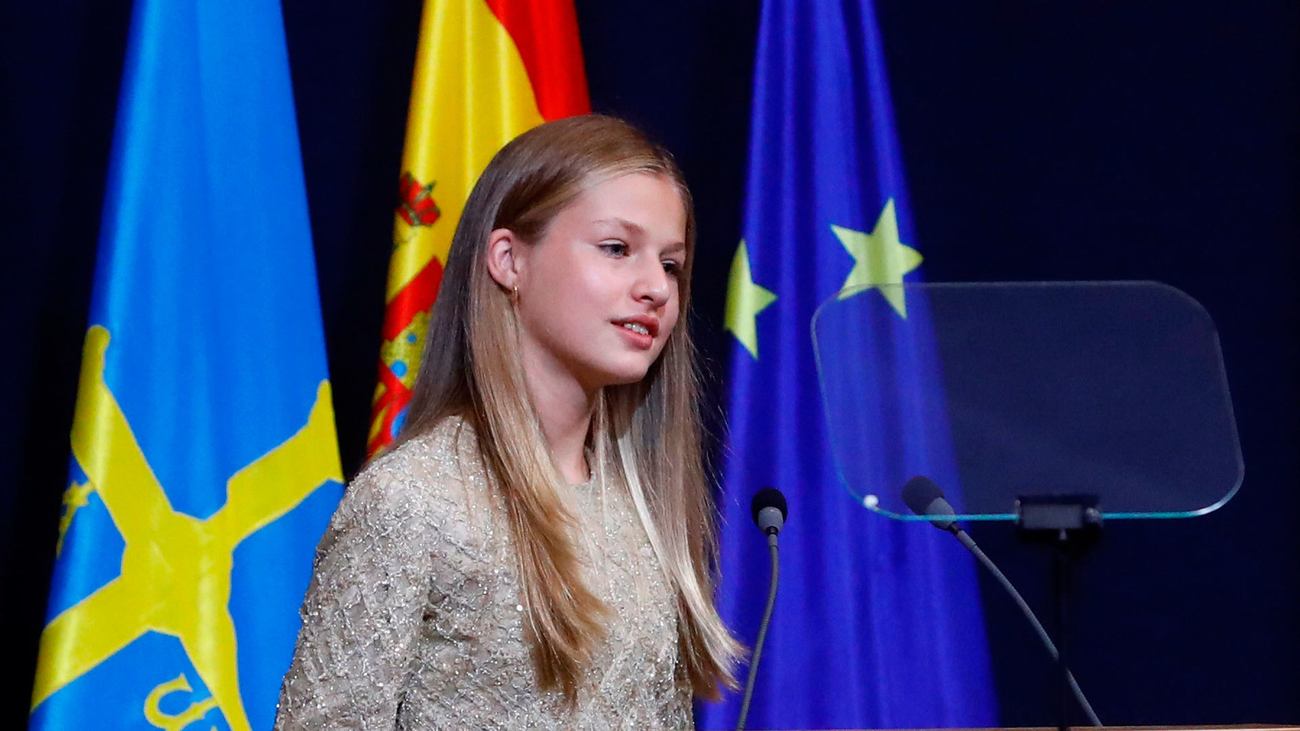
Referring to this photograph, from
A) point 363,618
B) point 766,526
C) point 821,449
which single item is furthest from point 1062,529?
point 821,449

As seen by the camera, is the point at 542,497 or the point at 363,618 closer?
the point at 363,618

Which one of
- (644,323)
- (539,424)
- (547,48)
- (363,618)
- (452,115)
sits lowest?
(363,618)

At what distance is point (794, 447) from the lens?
256cm

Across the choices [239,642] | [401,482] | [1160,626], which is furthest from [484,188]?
[1160,626]

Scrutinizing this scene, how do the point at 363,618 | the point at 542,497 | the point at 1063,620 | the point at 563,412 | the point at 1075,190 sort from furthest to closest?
the point at 1075,190 → the point at 563,412 → the point at 542,497 → the point at 363,618 → the point at 1063,620

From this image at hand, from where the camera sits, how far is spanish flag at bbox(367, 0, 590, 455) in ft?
7.90

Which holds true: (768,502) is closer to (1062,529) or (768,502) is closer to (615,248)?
(615,248)

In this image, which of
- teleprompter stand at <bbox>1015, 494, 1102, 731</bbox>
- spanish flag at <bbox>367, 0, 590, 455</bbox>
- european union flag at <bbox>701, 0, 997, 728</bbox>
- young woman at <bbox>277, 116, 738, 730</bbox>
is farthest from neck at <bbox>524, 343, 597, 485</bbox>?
european union flag at <bbox>701, 0, 997, 728</bbox>

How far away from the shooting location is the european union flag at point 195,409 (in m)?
2.21

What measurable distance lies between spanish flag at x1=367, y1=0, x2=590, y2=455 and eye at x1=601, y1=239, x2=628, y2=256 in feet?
3.05

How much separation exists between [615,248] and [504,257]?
0.14 metres

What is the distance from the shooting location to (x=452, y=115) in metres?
2.49

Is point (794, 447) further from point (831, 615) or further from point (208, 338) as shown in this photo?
point (208, 338)

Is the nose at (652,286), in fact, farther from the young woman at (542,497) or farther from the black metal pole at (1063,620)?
the black metal pole at (1063,620)
